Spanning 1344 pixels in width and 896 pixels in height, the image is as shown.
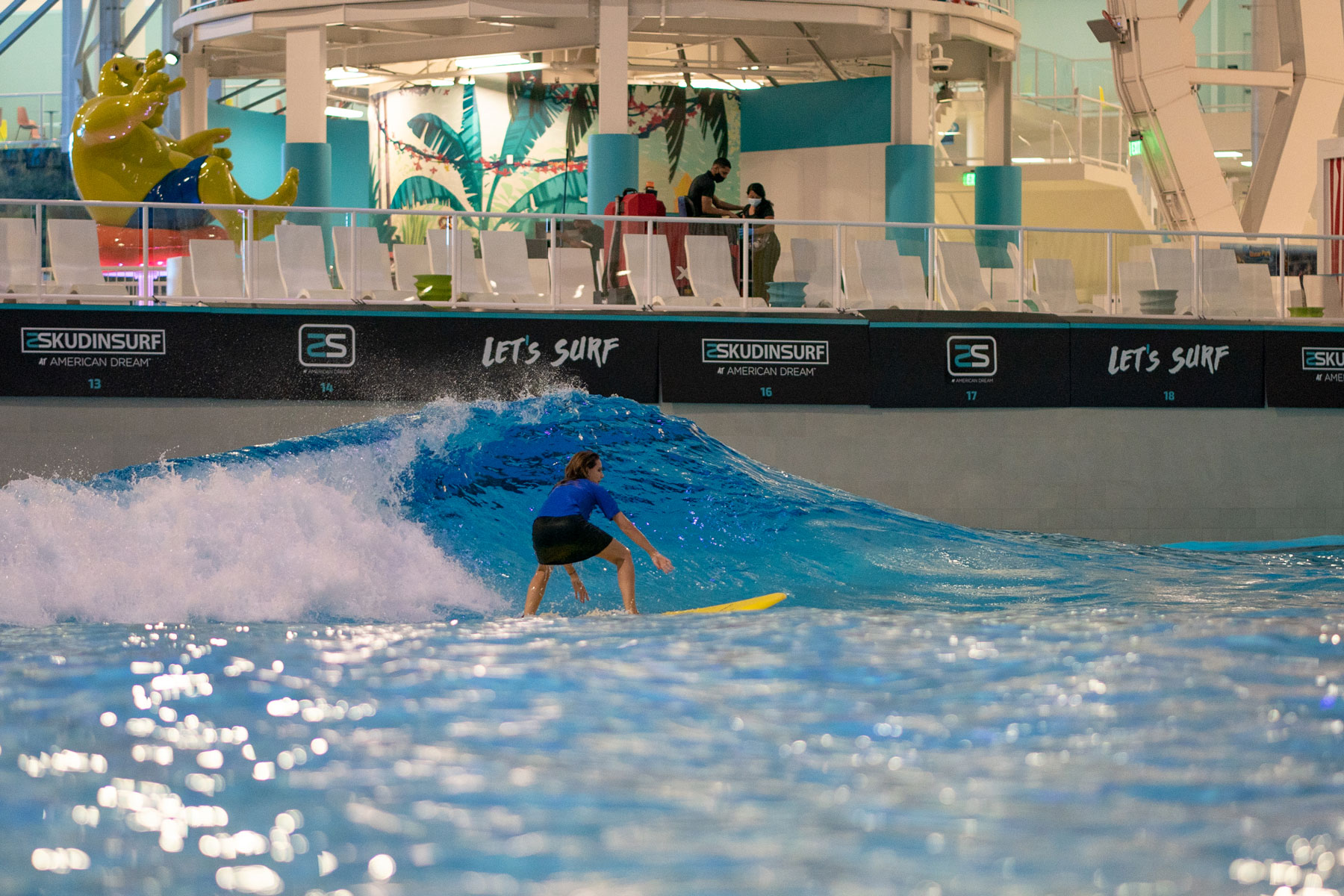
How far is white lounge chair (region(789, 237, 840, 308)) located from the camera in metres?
15.0

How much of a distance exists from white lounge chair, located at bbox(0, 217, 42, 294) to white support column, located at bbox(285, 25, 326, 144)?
7157 millimetres

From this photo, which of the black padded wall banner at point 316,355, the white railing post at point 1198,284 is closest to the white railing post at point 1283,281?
the white railing post at point 1198,284

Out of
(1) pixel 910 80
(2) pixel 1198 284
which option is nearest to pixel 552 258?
(2) pixel 1198 284

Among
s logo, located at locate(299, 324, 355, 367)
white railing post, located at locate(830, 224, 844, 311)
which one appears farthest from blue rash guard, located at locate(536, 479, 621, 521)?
white railing post, located at locate(830, 224, 844, 311)

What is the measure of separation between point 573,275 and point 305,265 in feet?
9.33

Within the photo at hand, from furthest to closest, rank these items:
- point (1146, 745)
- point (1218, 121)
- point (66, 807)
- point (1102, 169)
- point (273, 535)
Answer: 1. point (1218, 121)
2. point (1102, 169)
3. point (273, 535)
4. point (1146, 745)
5. point (66, 807)

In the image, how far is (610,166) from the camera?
64.8 feet

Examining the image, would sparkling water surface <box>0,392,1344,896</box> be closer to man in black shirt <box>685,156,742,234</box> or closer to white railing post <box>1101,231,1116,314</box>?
white railing post <box>1101,231,1116,314</box>

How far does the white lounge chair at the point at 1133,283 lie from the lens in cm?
1545

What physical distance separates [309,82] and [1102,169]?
15.4 m

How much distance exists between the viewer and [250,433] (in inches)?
563

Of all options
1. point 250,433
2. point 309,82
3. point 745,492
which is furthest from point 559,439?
point 309,82

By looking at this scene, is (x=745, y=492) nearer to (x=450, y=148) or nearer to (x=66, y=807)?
(x=66, y=807)

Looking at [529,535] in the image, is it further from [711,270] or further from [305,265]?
[305,265]
